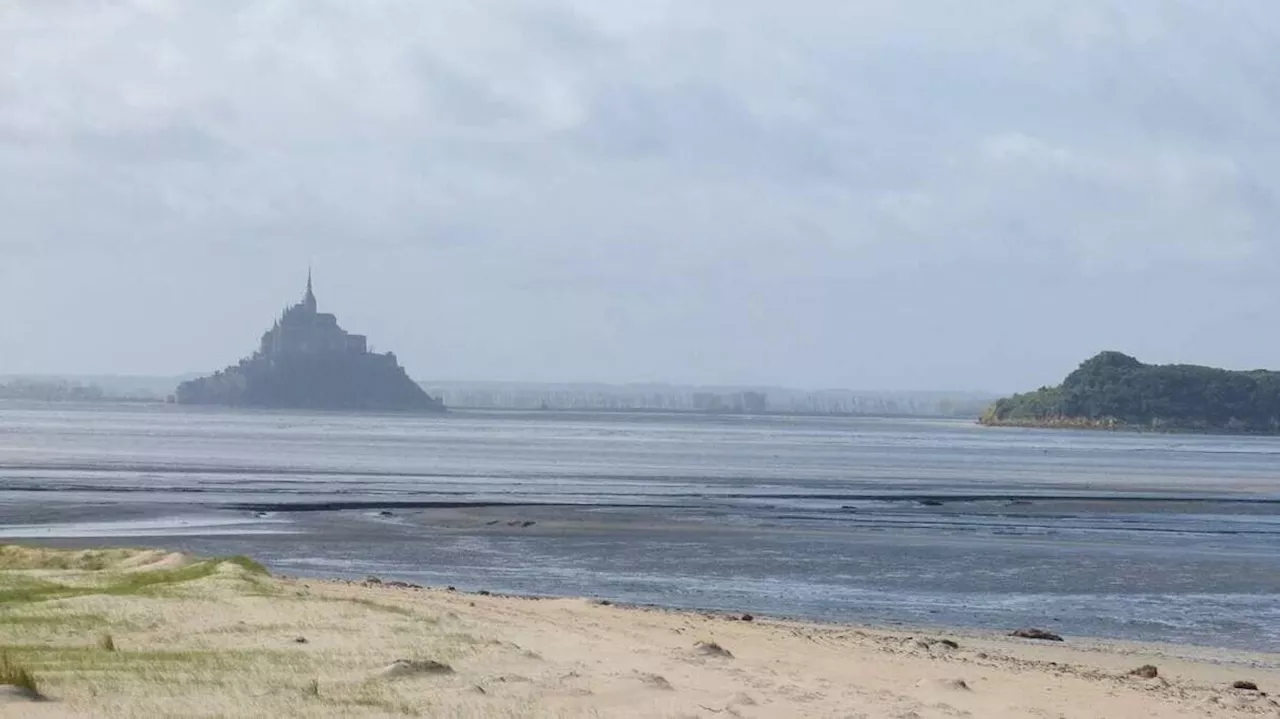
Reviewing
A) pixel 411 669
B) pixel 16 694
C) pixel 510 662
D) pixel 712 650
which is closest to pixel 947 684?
pixel 712 650

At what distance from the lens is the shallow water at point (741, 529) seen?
31.4 meters

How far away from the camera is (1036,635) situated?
82.2 feet

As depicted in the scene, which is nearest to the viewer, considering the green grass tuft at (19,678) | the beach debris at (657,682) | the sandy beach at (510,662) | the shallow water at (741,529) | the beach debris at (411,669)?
the green grass tuft at (19,678)

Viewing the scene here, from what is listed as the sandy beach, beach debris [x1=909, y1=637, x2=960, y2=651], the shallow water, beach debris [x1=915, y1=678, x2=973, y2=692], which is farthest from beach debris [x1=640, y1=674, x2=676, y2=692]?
the shallow water

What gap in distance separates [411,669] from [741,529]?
33866 mm

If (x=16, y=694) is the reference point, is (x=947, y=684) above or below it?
below

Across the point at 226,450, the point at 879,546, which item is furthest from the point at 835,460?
the point at 879,546

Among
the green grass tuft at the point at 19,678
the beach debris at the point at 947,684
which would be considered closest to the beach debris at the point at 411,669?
the green grass tuft at the point at 19,678

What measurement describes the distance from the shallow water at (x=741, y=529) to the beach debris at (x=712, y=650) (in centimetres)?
945

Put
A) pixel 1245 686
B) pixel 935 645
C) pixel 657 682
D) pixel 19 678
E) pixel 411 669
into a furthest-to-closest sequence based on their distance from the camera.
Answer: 1. pixel 935 645
2. pixel 1245 686
3. pixel 411 669
4. pixel 657 682
5. pixel 19 678

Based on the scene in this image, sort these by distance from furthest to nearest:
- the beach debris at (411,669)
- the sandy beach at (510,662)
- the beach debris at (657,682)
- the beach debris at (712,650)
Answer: the beach debris at (712,650) → the beach debris at (411,669) → the beach debris at (657,682) → the sandy beach at (510,662)

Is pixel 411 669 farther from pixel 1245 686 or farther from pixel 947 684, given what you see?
pixel 1245 686

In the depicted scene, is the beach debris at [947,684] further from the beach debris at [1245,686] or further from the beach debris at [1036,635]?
the beach debris at [1036,635]

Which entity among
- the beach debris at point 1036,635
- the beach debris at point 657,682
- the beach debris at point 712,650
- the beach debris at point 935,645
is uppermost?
the beach debris at point 657,682
